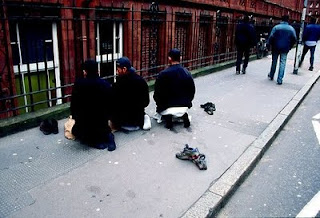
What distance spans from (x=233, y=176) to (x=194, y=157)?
24.8 inches

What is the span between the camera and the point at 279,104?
297 inches

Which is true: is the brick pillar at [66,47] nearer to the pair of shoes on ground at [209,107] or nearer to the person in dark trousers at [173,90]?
the person in dark trousers at [173,90]

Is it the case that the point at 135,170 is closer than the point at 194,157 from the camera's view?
Yes

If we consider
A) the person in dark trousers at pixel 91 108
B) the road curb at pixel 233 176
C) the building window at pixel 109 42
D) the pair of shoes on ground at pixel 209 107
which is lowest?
the road curb at pixel 233 176

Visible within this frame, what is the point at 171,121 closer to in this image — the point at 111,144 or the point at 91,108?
the point at 111,144

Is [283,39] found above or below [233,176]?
Result: above

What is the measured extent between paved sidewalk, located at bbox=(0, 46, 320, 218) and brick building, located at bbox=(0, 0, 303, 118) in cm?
153

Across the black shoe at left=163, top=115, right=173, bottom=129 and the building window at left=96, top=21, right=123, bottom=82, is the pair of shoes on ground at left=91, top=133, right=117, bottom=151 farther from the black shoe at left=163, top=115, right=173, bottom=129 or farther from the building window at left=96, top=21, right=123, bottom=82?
the building window at left=96, top=21, right=123, bottom=82

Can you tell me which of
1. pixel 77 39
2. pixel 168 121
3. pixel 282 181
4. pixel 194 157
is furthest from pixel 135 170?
pixel 77 39

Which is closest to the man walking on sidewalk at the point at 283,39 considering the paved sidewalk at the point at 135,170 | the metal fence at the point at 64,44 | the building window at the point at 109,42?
the metal fence at the point at 64,44

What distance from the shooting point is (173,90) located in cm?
542

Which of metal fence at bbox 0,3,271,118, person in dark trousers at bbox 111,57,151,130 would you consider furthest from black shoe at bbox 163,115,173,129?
metal fence at bbox 0,3,271,118

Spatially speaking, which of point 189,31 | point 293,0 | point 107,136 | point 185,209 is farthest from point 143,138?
point 293,0

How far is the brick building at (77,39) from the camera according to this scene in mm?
5789
